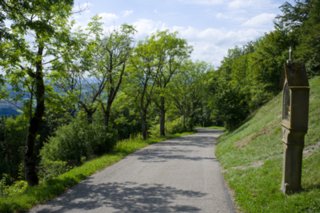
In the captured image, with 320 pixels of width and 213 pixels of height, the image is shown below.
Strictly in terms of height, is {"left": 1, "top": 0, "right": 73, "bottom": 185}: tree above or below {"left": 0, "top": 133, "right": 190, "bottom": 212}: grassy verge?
above

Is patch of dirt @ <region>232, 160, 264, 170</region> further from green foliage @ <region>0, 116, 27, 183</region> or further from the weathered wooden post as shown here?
green foliage @ <region>0, 116, 27, 183</region>

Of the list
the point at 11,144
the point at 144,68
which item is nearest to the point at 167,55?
the point at 144,68

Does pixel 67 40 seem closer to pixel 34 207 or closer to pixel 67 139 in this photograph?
pixel 34 207

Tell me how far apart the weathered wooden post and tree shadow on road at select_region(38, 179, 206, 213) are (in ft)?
7.69

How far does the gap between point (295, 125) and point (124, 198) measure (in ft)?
16.0

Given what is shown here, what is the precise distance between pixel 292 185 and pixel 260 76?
1143 inches

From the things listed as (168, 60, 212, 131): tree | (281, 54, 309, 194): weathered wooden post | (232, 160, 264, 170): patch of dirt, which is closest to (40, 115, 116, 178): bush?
(232, 160, 264, 170): patch of dirt

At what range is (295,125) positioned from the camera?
7.56 m

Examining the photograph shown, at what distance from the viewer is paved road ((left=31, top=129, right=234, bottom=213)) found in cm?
816

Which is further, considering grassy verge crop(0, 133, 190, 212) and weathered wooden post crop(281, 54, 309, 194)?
grassy verge crop(0, 133, 190, 212)

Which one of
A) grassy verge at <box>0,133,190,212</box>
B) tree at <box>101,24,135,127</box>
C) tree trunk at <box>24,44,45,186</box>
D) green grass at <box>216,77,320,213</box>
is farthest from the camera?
tree at <box>101,24,135,127</box>

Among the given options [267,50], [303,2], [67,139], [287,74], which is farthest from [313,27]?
[67,139]

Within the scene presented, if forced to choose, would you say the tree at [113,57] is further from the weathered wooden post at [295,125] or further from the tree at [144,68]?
the weathered wooden post at [295,125]

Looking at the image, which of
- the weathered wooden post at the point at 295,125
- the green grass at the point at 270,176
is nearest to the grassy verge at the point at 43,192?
the green grass at the point at 270,176
